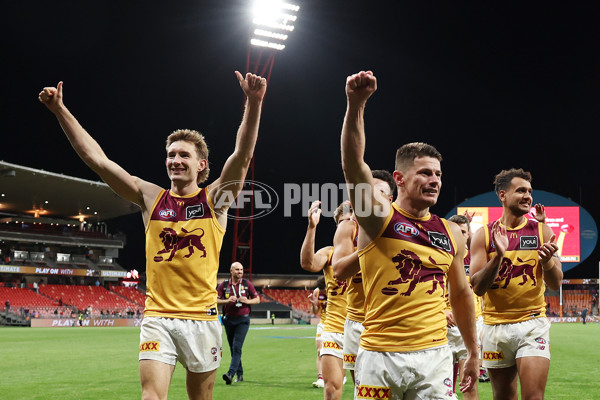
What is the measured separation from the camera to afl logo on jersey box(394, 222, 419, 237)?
3834 millimetres

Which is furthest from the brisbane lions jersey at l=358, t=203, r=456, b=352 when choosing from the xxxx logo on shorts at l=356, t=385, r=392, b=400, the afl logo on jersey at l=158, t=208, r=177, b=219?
the afl logo on jersey at l=158, t=208, r=177, b=219

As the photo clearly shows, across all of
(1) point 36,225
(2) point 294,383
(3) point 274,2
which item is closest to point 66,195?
(1) point 36,225

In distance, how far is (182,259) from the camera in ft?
15.6

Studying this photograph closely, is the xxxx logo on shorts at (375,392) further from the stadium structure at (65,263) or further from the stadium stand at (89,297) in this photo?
the stadium stand at (89,297)

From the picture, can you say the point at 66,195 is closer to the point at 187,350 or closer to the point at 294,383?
the point at 294,383

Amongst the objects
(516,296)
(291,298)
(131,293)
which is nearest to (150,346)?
(516,296)

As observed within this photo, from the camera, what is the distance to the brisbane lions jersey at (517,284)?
587 centimetres

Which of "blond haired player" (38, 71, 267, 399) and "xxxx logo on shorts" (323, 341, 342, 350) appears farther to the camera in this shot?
"xxxx logo on shorts" (323, 341, 342, 350)

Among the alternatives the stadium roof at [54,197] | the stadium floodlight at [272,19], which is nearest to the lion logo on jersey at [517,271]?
the stadium floodlight at [272,19]

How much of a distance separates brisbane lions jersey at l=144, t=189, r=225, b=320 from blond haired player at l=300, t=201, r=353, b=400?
1.74m

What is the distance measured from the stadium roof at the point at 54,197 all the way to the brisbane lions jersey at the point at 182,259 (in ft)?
147

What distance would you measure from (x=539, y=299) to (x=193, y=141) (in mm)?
3854

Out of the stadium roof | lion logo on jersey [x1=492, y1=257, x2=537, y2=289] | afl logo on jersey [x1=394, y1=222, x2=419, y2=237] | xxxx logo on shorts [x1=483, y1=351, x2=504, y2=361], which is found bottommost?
xxxx logo on shorts [x1=483, y1=351, x2=504, y2=361]

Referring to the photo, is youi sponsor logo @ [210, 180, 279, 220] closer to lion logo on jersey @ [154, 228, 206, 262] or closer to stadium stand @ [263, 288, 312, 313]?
stadium stand @ [263, 288, 312, 313]
